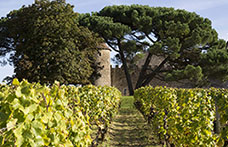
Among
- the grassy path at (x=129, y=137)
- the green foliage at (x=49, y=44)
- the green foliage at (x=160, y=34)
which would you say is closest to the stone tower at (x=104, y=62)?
the green foliage at (x=160, y=34)

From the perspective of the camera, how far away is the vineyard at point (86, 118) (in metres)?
1.71

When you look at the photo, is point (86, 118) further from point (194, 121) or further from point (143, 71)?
point (143, 71)

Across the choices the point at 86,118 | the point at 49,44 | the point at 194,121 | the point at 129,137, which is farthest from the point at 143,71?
the point at 86,118

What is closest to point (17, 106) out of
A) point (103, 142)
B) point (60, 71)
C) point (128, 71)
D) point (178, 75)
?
point (103, 142)

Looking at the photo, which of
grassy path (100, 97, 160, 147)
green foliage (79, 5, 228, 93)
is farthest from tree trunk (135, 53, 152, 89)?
grassy path (100, 97, 160, 147)

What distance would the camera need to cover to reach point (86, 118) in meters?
3.28

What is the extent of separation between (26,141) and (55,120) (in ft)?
1.18

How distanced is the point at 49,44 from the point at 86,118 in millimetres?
14861

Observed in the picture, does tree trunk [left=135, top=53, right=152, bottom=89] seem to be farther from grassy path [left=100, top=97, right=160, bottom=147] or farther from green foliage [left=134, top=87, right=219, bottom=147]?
green foliage [left=134, top=87, right=219, bottom=147]

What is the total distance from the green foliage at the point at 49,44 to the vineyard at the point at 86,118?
9144 millimetres

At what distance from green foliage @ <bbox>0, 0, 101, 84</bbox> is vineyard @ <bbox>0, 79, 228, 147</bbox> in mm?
9144

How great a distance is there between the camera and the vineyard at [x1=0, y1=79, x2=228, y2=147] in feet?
5.63

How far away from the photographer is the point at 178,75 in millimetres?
20844

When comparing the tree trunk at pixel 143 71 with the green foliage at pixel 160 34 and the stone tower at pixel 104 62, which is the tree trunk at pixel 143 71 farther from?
the stone tower at pixel 104 62
